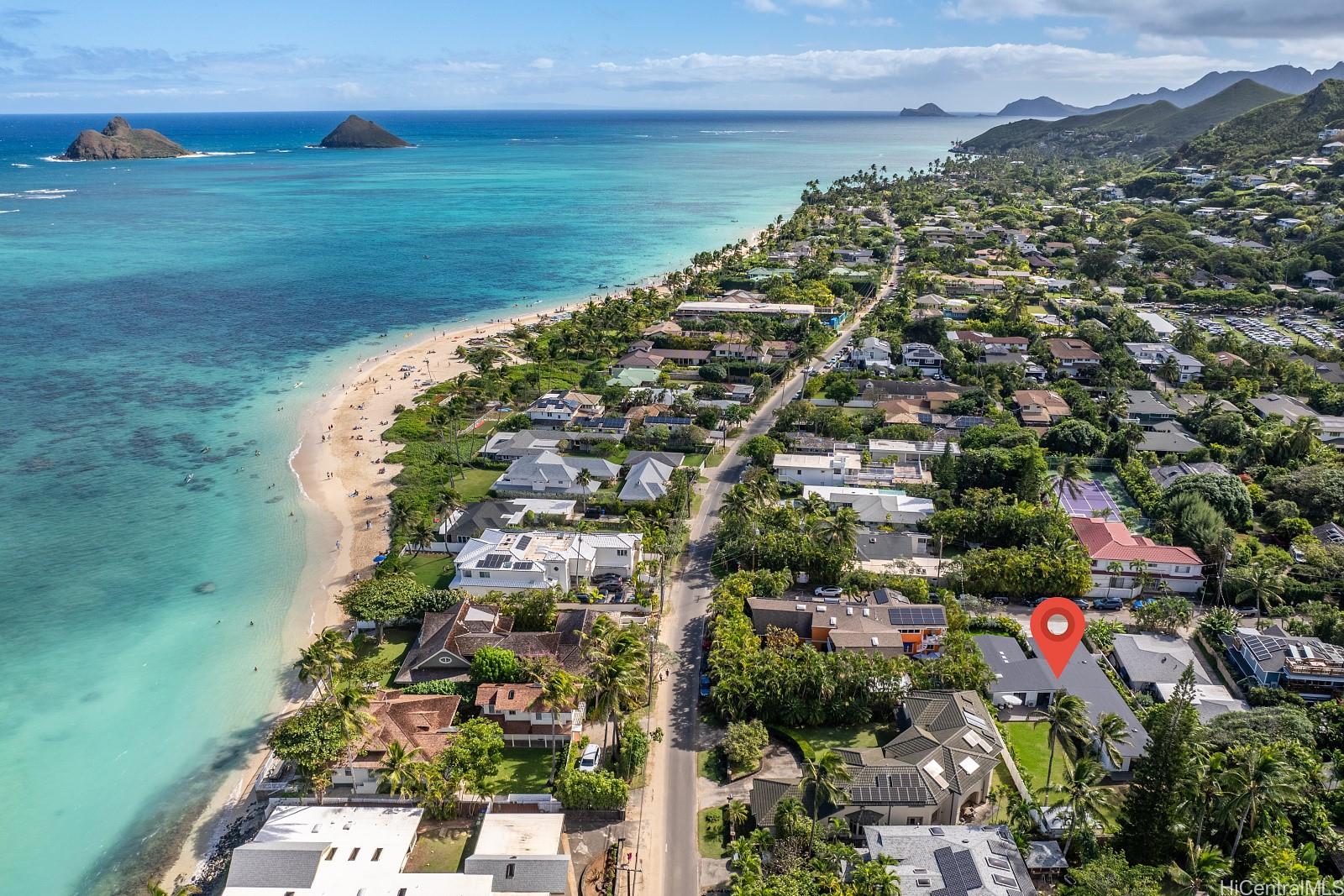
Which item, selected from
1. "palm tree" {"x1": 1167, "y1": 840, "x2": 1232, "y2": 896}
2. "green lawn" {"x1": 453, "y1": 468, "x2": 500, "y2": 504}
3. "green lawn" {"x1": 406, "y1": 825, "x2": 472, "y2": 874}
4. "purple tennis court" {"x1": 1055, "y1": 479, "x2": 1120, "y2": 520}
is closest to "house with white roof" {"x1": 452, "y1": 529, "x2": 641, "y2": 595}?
"green lawn" {"x1": 453, "y1": 468, "x2": 500, "y2": 504}

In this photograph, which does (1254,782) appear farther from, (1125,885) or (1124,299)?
(1124,299)

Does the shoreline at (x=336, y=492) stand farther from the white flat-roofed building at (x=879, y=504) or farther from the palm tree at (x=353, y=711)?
the white flat-roofed building at (x=879, y=504)

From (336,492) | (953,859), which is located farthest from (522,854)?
(336,492)

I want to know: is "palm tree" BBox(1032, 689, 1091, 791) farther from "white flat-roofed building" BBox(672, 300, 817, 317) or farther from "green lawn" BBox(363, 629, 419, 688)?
"white flat-roofed building" BBox(672, 300, 817, 317)

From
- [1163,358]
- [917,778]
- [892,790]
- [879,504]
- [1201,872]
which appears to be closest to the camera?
[1201,872]

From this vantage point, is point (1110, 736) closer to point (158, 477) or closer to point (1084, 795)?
point (1084, 795)

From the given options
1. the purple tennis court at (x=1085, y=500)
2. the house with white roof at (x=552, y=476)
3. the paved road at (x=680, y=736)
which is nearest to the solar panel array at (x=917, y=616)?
the paved road at (x=680, y=736)
